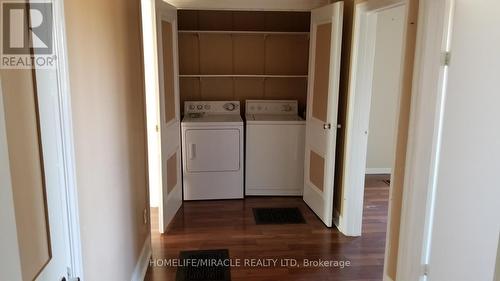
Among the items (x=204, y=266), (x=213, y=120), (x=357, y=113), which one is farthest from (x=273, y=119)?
(x=204, y=266)

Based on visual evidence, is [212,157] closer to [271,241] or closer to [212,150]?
[212,150]

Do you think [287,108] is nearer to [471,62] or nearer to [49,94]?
[471,62]

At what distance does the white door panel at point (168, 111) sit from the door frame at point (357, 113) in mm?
1556

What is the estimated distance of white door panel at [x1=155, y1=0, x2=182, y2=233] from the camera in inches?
122

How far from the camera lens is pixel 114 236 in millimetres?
2035

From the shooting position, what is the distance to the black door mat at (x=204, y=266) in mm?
2656

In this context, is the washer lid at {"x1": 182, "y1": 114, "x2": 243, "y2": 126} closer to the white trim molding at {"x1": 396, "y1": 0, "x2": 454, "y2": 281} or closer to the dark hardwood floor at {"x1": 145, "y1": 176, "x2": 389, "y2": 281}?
the dark hardwood floor at {"x1": 145, "y1": 176, "x2": 389, "y2": 281}

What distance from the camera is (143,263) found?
2.70 m

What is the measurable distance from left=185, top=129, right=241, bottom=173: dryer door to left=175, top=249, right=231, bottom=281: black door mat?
1206mm

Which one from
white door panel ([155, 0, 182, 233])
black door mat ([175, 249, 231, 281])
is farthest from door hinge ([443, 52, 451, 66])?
white door panel ([155, 0, 182, 233])

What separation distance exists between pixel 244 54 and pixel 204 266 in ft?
8.40

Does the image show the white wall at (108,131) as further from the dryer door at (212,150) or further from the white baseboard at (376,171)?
the white baseboard at (376,171)

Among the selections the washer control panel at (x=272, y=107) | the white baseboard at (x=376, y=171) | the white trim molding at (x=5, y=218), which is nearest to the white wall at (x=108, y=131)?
the white trim molding at (x=5, y=218)

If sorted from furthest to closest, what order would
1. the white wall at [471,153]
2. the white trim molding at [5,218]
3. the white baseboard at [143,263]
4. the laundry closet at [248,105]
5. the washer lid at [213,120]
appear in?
the washer lid at [213,120], the laundry closet at [248,105], the white baseboard at [143,263], the white wall at [471,153], the white trim molding at [5,218]
